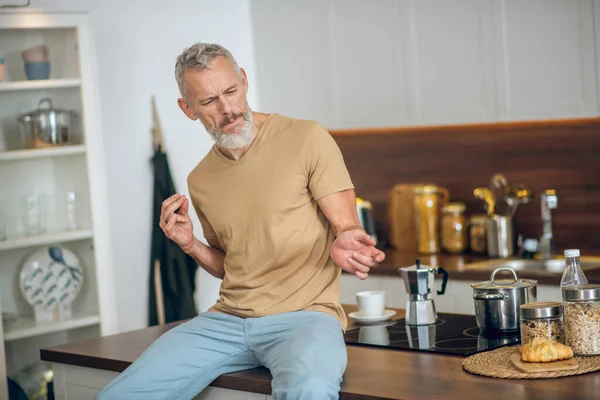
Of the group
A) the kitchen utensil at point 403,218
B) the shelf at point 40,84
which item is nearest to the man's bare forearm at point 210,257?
the shelf at point 40,84

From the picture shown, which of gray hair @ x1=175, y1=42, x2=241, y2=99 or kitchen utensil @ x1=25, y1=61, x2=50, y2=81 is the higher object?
kitchen utensil @ x1=25, y1=61, x2=50, y2=81

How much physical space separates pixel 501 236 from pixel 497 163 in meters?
0.41

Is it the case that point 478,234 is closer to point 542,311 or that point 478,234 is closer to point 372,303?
point 372,303

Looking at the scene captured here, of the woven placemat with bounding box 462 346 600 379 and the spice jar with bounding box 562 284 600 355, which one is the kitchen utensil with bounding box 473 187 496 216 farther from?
the spice jar with bounding box 562 284 600 355

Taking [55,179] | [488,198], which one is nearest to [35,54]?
[55,179]

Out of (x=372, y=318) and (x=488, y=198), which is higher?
(x=488, y=198)

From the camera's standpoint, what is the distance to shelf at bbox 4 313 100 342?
13.3 ft

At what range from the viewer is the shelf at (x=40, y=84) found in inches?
160

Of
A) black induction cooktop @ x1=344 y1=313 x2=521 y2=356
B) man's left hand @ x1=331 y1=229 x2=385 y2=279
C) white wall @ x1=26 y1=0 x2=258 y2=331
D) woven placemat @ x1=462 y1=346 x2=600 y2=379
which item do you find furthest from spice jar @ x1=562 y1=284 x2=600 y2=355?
white wall @ x1=26 y1=0 x2=258 y2=331

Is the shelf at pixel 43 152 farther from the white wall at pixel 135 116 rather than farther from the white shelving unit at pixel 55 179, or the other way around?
the white wall at pixel 135 116

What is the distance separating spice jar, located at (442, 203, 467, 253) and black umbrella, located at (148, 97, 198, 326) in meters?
1.27

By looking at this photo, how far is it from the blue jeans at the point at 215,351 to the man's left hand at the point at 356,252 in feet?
0.58

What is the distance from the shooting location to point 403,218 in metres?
4.90

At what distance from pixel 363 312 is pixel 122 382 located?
0.86 m
